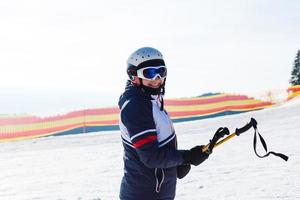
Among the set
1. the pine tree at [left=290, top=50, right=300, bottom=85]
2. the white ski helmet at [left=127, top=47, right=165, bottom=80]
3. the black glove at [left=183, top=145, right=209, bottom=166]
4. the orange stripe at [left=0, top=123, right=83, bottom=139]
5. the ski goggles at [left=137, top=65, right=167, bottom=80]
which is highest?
the pine tree at [left=290, top=50, right=300, bottom=85]

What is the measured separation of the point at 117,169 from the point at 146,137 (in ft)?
22.2

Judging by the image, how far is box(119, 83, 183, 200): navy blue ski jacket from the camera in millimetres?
2928

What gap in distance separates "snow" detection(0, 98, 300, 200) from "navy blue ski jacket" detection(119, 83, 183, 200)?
371cm

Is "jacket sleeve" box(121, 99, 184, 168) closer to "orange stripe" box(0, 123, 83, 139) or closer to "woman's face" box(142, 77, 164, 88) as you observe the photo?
"woman's face" box(142, 77, 164, 88)

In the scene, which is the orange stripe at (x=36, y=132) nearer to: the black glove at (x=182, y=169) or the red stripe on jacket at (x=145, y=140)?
the black glove at (x=182, y=169)

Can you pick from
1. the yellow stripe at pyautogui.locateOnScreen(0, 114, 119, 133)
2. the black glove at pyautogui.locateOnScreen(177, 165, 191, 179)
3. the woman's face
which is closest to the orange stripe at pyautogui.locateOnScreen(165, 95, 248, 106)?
the yellow stripe at pyautogui.locateOnScreen(0, 114, 119, 133)

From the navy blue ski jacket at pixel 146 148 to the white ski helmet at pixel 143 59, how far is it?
0.12 m

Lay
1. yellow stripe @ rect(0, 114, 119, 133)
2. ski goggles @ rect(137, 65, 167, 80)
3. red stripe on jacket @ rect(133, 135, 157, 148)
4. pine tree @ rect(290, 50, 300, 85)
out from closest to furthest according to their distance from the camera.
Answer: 1. red stripe on jacket @ rect(133, 135, 157, 148)
2. ski goggles @ rect(137, 65, 167, 80)
3. yellow stripe @ rect(0, 114, 119, 133)
4. pine tree @ rect(290, 50, 300, 85)

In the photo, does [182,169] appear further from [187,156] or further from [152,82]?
[152,82]

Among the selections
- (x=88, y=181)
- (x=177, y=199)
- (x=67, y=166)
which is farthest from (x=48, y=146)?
(x=177, y=199)

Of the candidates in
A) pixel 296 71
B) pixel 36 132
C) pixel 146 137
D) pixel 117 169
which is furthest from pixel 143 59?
pixel 296 71

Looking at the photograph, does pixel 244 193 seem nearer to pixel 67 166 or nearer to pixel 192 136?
pixel 67 166

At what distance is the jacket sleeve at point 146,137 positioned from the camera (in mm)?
2912

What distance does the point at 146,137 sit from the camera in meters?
2.91
